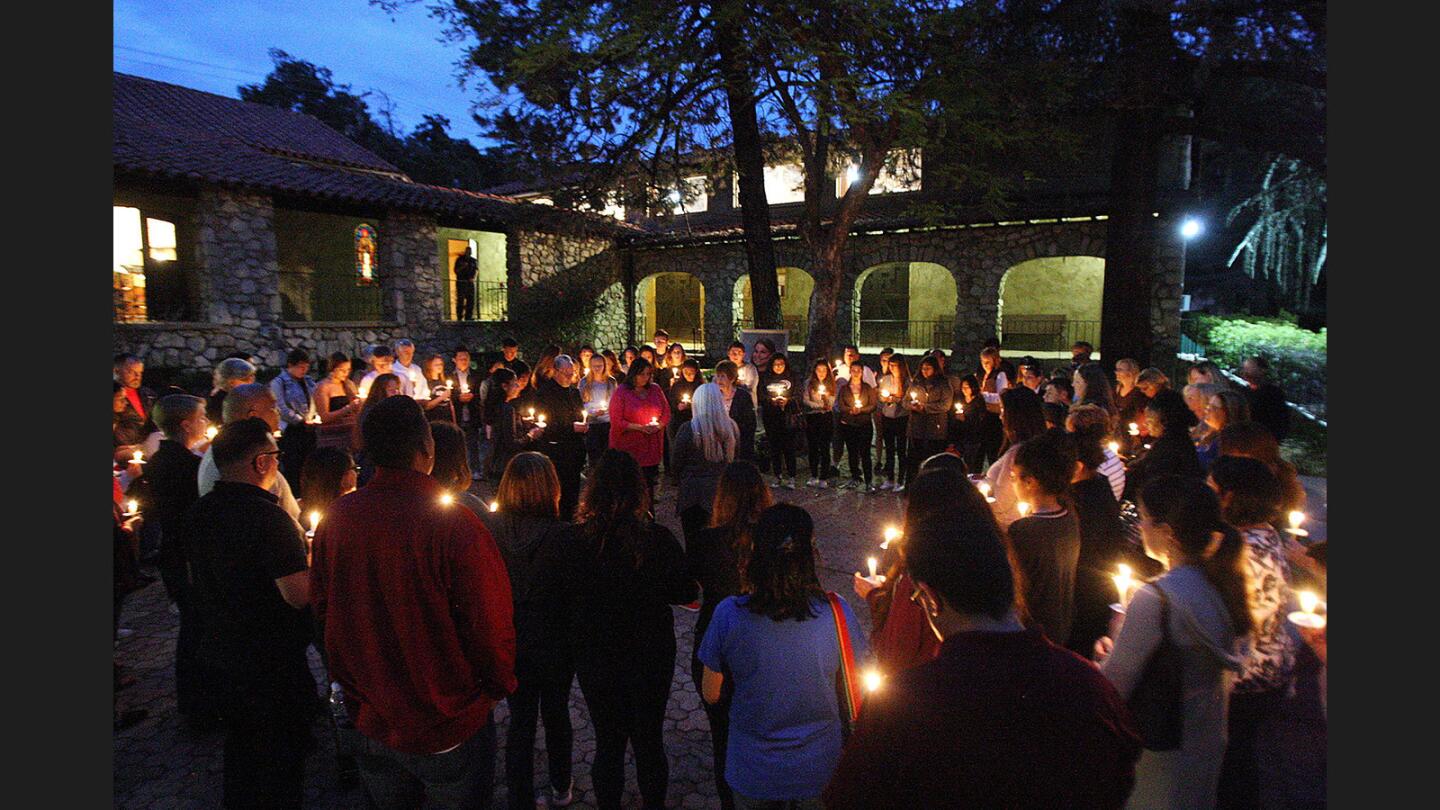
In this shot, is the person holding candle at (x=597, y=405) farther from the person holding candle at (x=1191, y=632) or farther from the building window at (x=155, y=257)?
the building window at (x=155, y=257)

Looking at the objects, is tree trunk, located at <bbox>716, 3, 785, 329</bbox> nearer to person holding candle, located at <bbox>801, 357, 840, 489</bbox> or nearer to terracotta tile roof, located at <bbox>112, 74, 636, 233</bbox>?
terracotta tile roof, located at <bbox>112, 74, 636, 233</bbox>

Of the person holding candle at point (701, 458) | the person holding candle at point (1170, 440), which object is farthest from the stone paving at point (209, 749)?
the person holding candle at point (1170, 440)

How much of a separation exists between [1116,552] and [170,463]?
4.86 metres

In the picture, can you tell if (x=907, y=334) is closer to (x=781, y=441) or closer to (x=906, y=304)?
(x=906, y=304)

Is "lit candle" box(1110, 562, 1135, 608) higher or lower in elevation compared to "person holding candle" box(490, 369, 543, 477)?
lower

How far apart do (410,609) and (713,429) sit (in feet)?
10.9

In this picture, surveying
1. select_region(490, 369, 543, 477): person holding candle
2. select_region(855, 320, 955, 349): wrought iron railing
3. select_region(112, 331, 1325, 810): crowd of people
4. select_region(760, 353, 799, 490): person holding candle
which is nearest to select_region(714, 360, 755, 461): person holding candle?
select_region(760, 353, 799, 490): person holding candle

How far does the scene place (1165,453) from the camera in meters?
4.47

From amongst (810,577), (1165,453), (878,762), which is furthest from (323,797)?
(1165,453)

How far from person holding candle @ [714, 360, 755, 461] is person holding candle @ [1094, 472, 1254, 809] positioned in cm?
474

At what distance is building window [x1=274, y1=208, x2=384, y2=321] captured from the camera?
19.2 metres

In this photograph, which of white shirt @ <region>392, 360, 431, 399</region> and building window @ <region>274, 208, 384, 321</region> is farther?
building window @ <region>274, 208, 384, 321</region>

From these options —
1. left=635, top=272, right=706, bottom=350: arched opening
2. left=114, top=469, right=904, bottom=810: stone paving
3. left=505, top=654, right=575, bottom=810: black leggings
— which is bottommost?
left=114, top=469, right=904, bottom=810: stone paving

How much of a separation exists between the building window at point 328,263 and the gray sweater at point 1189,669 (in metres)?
20.2
